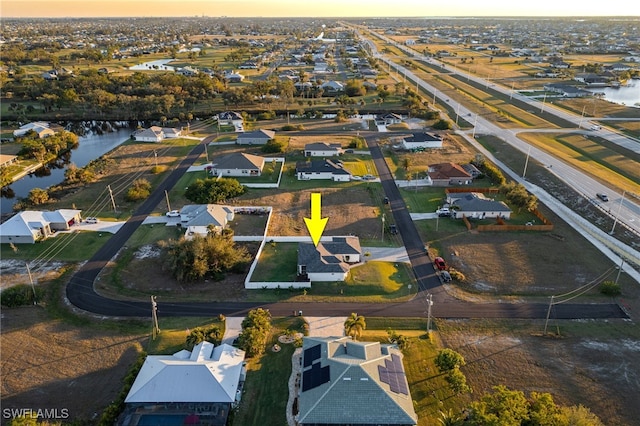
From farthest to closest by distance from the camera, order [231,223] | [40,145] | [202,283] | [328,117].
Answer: [328,117] < [40,145] < [231,223] < [202,283]

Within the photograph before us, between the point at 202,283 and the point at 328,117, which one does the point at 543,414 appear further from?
the point at 328,117

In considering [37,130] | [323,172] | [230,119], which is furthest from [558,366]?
[37,130]

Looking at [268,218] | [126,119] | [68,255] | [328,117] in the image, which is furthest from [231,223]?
[126,119]

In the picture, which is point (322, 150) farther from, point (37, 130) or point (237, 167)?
point (37, 130)

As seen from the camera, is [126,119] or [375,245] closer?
[375,245]

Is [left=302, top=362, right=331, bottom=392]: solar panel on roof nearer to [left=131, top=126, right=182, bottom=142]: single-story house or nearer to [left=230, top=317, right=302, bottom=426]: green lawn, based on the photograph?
[left=230, top=317, right=302, bottom=426]: green lawn

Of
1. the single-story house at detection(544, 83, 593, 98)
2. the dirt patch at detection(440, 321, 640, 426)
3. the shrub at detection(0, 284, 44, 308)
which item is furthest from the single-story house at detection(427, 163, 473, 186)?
the single-story house at detection(544, 83, 593, 98)

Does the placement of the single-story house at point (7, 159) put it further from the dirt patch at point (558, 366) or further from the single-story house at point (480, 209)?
the dirt patch at point (558, 366)
